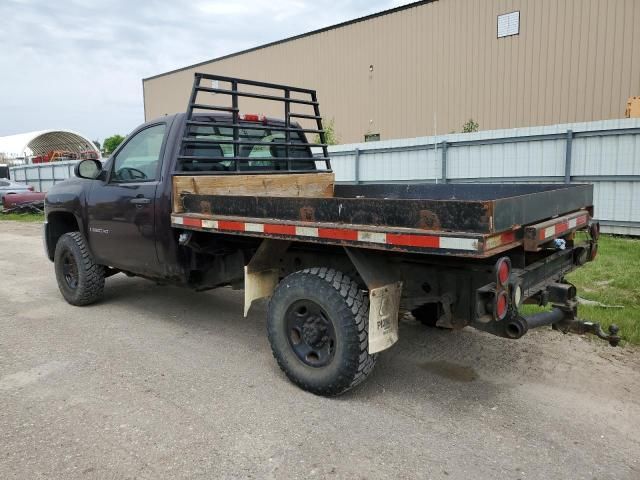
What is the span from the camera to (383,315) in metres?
3.55

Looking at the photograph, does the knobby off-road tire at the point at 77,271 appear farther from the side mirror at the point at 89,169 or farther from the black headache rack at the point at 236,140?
the black headache rack at the point at 236,140

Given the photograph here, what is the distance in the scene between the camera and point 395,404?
3611 mm

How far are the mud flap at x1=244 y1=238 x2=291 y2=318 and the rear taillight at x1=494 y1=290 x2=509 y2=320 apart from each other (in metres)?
1.67

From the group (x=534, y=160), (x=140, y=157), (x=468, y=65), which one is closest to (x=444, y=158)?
(x=534, y=160)

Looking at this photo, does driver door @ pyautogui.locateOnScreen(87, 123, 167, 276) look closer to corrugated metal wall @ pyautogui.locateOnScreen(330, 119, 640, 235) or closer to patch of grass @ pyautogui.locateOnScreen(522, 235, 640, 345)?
patch of grass @ pyautogui.locateOnScreen(522, 235, 640, 345)

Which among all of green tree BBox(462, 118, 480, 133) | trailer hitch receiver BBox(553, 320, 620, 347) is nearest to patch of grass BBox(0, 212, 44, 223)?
green tree BBox(462, 118, 480, 133)

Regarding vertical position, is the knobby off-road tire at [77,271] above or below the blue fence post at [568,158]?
below

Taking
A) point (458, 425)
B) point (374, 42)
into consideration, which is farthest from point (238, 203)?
point (374, 42)

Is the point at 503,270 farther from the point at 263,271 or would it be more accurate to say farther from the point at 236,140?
the point at 236,140

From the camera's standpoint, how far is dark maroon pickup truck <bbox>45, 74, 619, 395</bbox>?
10.0 ft

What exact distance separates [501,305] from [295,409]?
1481 mm

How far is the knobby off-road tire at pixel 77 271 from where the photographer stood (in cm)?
588

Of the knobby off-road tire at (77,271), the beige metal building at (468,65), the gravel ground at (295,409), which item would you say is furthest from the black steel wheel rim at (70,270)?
the beige metal building at (468,65)

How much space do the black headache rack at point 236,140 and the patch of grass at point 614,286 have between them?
2.77 metres
